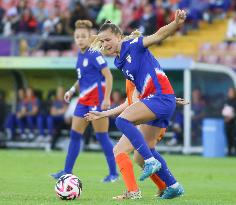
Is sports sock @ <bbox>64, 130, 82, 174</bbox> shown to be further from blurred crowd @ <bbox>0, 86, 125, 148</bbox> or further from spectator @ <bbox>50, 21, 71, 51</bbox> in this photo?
spectator @ <bbox>50, 21, 71, 51</bbox>

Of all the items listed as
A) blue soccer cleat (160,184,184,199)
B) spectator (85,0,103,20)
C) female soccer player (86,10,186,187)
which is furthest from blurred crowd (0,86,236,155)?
female soccer player (86,10,186,187)

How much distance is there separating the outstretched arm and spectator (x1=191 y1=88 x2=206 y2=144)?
1466cm

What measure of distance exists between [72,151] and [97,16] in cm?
1391

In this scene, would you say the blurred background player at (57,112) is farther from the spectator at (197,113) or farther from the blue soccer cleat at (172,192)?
the blue soccer cleat at (172,192)

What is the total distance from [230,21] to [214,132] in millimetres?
3640

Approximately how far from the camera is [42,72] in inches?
1085

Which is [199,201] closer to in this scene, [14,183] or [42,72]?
[14,183]

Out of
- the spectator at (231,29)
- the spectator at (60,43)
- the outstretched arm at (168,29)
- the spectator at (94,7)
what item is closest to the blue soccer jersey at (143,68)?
the outstretched arm at (168,29)

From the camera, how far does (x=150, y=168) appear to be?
9.94 metres

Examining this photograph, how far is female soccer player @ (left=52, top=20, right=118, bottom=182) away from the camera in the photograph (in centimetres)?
1441

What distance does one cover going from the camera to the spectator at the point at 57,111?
2571 cm

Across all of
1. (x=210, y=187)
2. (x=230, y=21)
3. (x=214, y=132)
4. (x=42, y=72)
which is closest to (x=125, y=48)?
(x=210, y=187)

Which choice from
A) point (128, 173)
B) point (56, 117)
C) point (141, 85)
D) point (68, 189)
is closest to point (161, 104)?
point (141, 85)

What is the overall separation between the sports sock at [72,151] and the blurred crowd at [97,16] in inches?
444
